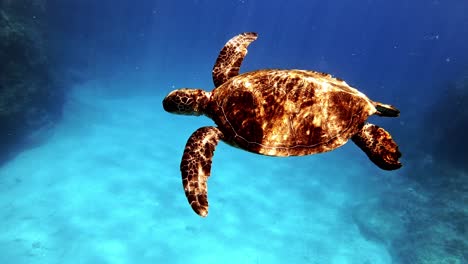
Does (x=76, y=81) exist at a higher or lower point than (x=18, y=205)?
higher

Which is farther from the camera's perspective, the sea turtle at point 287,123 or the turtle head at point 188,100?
the turtle head at point 188,100

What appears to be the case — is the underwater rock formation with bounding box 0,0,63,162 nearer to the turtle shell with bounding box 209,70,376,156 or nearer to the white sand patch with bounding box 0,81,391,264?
the white sand patch with bounding box 0,81,391,264

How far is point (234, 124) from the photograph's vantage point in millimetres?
4184

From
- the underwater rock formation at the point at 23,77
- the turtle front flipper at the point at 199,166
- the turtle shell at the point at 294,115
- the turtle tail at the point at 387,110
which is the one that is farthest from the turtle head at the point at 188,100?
the underwater rock formation at the point at 23,77

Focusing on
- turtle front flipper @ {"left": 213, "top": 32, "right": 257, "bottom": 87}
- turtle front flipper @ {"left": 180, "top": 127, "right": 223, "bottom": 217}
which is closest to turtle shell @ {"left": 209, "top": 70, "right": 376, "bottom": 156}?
turtle front flipper @ {"left": 180, "top": 127, "right": 223, "bottom": 217}

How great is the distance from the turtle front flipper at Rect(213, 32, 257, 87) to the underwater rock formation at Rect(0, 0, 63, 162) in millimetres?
16015

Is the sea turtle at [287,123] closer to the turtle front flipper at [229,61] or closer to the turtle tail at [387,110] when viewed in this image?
the turtle tail at [387,110]

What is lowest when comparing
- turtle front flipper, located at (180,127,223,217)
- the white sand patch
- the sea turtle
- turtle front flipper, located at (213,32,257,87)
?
the white sand patch

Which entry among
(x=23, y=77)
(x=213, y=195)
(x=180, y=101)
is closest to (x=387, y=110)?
(x=180, y=101)

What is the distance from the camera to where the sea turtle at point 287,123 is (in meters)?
3.97

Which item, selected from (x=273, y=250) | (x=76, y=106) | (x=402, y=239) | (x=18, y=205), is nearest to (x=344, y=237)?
(x=402, y=239)

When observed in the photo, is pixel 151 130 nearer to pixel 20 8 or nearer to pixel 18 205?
pixel 18 205

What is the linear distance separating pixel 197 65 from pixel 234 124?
42519 millimetres

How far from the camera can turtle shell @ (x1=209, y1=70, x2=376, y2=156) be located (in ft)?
13.0
